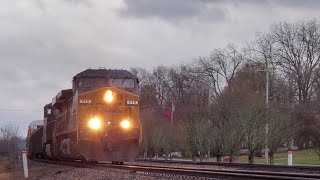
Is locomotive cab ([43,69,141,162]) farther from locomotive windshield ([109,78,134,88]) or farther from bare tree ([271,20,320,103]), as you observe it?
bare tree ([271,20,320,103])

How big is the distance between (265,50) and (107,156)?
172 feet

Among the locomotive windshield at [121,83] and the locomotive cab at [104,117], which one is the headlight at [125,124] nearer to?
the locomotive cab at [104,117]

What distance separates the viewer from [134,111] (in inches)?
914

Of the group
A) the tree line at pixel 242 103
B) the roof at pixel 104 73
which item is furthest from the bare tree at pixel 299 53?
the roof at pixel 104 73

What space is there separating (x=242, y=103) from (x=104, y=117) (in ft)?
53.9

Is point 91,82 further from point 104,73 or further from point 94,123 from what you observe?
point 94,123

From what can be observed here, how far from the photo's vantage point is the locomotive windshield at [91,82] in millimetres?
24000

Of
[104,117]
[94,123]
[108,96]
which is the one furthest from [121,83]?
[94,123]

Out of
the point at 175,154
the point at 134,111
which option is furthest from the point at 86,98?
the point at 175,154

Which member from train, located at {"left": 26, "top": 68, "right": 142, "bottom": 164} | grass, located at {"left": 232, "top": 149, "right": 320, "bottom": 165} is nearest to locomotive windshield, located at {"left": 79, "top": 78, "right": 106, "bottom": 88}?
train, located at {"left": 26, "top": 68, "right": 142, "bottom": 164}

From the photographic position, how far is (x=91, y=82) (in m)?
24.2

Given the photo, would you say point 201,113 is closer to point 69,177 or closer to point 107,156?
point 107,156

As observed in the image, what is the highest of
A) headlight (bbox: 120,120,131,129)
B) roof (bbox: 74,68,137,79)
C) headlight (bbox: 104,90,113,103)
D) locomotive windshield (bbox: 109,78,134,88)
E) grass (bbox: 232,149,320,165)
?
roof (bbox: 74,68,137,79)

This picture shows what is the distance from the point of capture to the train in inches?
874
